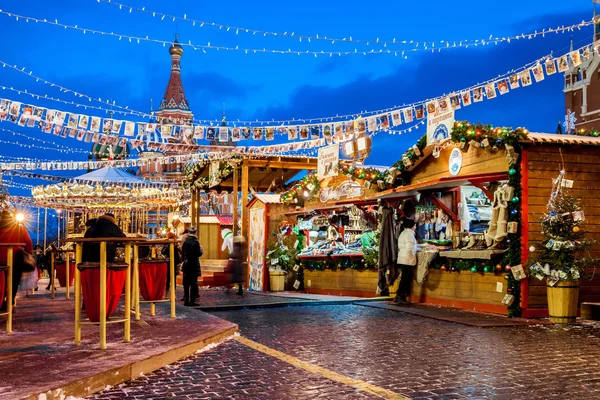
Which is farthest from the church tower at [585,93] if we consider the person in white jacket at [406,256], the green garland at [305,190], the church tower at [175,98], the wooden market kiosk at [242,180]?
the church tower at [175,98]

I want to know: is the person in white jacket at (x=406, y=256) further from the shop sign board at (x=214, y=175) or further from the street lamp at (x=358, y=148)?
the shop sign board at (x=214, y=175)

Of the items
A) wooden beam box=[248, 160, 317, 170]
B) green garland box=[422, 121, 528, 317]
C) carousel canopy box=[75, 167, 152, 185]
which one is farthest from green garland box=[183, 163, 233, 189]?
green garland box=[422, 121, 528, 317]

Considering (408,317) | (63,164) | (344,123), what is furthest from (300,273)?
(63,164)

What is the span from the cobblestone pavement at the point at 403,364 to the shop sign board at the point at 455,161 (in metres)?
4.45

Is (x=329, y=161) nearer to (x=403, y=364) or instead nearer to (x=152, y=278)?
(x=152, y=278)

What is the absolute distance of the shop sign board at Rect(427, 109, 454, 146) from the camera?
13391 mm

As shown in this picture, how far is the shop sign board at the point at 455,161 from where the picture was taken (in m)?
13.9

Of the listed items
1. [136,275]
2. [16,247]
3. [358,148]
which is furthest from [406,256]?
[16,247]

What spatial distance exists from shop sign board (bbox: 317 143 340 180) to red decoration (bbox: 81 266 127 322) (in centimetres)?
1061

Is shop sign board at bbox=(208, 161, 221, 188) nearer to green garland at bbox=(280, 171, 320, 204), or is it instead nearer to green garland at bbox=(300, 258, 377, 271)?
green garland at bbox=(280, 171, 320, 204)

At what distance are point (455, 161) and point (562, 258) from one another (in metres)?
3.61

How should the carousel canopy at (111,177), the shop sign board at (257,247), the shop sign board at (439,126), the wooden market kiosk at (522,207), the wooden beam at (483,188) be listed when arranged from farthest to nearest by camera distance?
the carousel canopy at (111,177) < the shop sign board at (257,247) < the shop sign board at (439,126) < the wooden beam at (483,188) < the wooden market kiosk at (522,207)

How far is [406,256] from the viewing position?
47.2 feet

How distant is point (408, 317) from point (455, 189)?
4.07 metres
